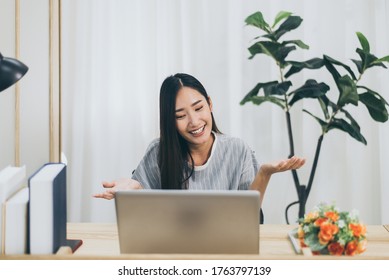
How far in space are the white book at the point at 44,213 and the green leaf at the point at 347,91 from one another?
167cm

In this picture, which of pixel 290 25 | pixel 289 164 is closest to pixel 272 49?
pixel 290 25

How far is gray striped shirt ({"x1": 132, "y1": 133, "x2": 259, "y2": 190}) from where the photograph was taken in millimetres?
2293

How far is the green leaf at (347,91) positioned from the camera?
2.48m

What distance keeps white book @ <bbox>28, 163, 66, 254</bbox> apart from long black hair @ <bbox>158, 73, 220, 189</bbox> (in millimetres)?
965

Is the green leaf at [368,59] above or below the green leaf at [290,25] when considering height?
below

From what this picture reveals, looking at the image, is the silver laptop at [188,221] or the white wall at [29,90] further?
the white wall at [29,90]

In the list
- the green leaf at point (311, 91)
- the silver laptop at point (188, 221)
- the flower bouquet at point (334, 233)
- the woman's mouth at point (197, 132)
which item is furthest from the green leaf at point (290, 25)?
the silver laptop at point (188, 221)

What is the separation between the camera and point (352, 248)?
4.28ft

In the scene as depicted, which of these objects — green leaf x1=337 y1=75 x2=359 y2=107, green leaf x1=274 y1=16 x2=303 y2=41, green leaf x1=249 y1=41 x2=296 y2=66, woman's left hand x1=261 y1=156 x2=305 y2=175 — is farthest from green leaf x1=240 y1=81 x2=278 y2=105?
woman's left hand x1=261 y1=156 x2=305 y2=175

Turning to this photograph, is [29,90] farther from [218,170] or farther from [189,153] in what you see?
[218,170]

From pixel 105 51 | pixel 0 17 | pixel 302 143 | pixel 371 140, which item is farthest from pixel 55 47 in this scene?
pixel 371 140

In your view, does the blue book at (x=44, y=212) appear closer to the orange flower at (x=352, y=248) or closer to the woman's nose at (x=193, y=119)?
the orange flower at (x=352, y=248)

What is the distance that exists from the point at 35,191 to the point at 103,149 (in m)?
1.88

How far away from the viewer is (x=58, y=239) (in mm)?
1344
